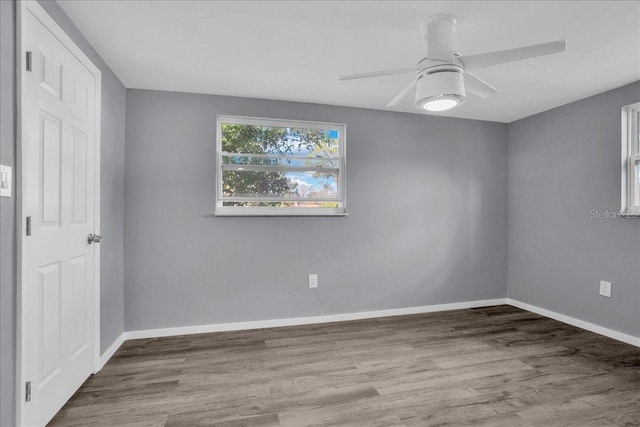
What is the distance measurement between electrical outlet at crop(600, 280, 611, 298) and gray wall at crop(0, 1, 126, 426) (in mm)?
4162

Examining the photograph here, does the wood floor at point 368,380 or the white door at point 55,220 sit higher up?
the white door at point 55,220

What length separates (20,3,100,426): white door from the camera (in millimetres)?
1508

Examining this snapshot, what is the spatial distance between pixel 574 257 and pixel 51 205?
421 centimetres

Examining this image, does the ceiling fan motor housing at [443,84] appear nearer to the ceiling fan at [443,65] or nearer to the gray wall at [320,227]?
the ceiling fan at [443,65]

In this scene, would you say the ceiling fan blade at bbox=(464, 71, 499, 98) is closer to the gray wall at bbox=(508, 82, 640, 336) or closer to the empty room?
the empty room

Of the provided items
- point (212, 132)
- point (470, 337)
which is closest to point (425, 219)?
point (470, 337)

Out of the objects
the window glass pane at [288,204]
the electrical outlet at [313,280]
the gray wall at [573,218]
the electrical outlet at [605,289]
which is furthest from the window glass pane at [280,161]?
the electrical outlet at [605,289]

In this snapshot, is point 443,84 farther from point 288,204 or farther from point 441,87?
point 288,204

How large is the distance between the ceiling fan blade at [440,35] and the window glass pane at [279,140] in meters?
1.66

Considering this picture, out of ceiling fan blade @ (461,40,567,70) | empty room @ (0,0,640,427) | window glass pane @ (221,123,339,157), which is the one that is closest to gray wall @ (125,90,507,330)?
empty room @ (0,0,640,427)

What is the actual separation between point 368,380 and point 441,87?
1861 mm

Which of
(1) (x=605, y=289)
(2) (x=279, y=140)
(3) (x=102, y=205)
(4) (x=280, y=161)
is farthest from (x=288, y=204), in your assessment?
(1) (x=605, y=289)

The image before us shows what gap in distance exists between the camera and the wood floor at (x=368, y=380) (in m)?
1.82

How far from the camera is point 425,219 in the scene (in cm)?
372
